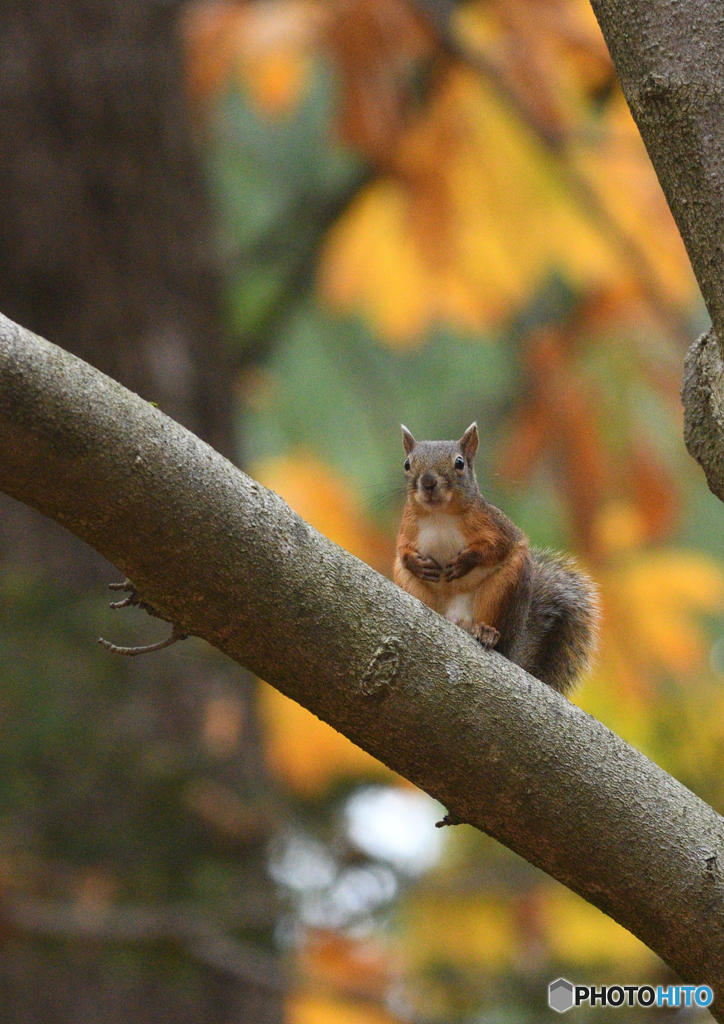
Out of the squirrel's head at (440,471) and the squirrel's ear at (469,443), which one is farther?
the squirrel's ear at (469,443)

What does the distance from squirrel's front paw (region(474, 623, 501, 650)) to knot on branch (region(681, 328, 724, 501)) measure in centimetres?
66

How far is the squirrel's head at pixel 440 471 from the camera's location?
289 cm

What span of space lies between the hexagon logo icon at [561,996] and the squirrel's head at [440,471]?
1.44m

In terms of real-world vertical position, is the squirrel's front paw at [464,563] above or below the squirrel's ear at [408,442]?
below

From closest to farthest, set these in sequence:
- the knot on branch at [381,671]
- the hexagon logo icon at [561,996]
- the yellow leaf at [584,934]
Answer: the knot on branch at [381,671], the hexagon logo icon at [561,996], the yellow leaf at [584,934]

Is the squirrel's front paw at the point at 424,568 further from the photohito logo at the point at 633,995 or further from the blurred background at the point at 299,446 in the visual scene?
the photohito logo at the point at 633,995

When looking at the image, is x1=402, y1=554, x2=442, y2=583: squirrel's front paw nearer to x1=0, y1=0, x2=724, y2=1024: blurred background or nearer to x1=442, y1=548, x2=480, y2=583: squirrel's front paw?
A: x1=442, y1=548, x2=480, y2=583: squirrel's front paw

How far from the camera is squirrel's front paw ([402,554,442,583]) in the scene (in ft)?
9.09

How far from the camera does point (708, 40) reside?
1.81 metres

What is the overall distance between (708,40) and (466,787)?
1182 mm

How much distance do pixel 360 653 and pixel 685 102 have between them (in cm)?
97

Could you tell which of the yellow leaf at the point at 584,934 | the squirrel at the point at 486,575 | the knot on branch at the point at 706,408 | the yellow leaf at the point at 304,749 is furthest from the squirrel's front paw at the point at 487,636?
the yellow leaf at the point at 584,934

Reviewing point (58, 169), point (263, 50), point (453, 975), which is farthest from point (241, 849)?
point (263, 50)

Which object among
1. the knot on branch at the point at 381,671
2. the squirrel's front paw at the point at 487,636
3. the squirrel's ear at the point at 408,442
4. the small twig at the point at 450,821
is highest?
the squirrel's ear at the point at 408,442
